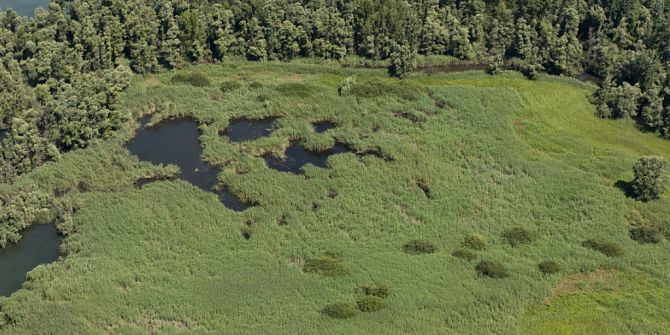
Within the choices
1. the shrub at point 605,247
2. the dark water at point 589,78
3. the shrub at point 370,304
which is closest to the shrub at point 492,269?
the shrub at point 605,247

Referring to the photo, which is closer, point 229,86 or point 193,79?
point 229,86

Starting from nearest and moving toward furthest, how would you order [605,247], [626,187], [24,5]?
[605,247] → [626,187] → [24,5]

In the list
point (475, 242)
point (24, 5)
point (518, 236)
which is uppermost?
point (24, 5)

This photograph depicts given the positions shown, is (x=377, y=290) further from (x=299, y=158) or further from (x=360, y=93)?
(x=360, y=93)

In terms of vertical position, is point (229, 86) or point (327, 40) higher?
point (327, 40)

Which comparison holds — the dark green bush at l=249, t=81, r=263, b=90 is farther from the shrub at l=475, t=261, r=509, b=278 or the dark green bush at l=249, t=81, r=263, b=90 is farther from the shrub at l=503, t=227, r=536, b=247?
the shrub at l=475, t=261, r=509, b=278

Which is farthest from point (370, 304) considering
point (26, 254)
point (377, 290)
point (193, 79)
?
point (193, 79)

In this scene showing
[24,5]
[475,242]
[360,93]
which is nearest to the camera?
[475,242]

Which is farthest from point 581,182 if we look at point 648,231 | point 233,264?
point 233,264
